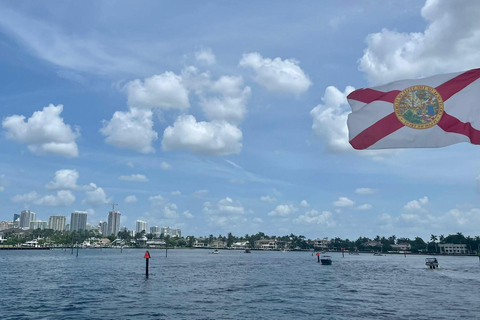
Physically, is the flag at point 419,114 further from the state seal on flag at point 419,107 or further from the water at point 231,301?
the water at point 231,301

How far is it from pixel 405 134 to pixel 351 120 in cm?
189

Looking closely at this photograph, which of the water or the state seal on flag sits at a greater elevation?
the state seal on flag

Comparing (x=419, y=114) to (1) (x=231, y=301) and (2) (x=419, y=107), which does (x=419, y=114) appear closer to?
(2) (x=419, y=107)

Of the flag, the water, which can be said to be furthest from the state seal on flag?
the water

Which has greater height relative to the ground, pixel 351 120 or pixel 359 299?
pixel 351 120

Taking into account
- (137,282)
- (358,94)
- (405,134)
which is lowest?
(137,282)

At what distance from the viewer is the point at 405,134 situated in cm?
1410

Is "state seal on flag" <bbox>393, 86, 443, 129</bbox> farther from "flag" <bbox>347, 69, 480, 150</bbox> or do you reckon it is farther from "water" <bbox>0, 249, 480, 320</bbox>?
"water" <bbox>0, 249, 480, 320</bbox>

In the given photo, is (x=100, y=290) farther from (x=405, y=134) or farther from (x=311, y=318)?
(x=405, y=134)

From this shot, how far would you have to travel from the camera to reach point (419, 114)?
14086 mm

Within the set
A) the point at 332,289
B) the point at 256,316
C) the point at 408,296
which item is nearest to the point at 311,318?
the point at 256,316

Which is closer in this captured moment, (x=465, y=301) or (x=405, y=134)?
(x=405, y=134)

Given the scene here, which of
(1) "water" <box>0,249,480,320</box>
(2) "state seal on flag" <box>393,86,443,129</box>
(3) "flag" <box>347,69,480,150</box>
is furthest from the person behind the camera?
(1) "water" <box>0,249,480,320</box>

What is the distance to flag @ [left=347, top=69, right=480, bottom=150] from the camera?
13648 millimetres
